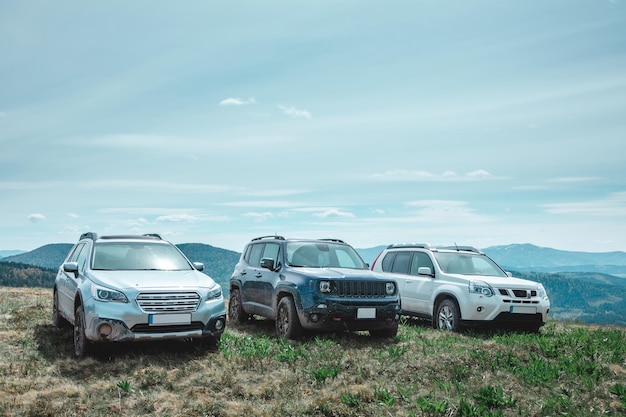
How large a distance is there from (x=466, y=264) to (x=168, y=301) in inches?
300

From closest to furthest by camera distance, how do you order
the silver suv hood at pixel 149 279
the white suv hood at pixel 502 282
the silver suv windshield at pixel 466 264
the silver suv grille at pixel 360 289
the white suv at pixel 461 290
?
the silver suv hood at pixel 149 279
the silver suv grille at pixel 360 289
the white suv at pixel 461 290
the white suv hood at pixel 502 282
the silver suv windshield at pixel 466 264

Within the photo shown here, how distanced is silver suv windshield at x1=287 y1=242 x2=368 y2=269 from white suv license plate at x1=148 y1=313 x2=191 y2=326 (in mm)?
3053

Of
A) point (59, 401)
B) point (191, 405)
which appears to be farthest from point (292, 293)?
point (59, 401)

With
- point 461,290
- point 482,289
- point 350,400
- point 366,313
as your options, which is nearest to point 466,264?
point 461,290

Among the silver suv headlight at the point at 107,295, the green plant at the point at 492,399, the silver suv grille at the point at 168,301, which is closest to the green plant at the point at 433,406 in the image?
the green plant at the point at 492,399

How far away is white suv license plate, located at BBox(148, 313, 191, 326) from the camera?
8.56 m

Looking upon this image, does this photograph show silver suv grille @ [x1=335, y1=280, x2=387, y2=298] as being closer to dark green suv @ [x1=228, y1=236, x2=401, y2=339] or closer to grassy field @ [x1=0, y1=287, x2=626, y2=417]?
dark green suv @ [x1=228, y1=236, x2=401, y2=339]

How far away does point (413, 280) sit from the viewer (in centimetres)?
1376

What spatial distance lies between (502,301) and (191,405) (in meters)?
7.48

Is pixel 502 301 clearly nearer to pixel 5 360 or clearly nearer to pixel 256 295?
pixel 256 295

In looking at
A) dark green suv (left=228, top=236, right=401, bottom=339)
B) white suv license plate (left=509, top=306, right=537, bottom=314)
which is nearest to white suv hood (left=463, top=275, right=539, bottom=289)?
white suv license plate (left=509, top=306, right=537, bottom=314)

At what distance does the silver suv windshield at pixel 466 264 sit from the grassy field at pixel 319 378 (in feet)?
8.76

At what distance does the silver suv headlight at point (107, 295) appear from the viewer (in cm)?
859

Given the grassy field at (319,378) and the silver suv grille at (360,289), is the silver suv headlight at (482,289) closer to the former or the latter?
the grassy field at (319,378)
